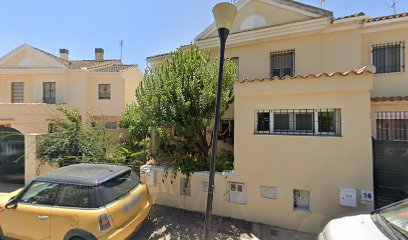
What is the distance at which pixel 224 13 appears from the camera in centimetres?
322

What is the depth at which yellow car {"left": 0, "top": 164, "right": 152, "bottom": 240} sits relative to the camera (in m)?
3.82

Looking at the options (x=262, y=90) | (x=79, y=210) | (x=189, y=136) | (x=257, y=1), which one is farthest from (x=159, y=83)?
(x=257, y=1)

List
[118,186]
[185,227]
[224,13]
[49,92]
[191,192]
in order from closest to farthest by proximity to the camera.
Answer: [224,13]
[118,186]
[185,227]
[191,192]
[49,92]

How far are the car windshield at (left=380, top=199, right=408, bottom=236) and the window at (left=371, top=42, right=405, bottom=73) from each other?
6.56m

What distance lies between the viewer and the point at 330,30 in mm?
7855

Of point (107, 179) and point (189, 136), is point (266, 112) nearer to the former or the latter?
point (189, 136)

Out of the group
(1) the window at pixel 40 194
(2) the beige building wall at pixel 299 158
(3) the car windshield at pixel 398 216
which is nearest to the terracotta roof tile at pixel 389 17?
(2) the beige building wall at pixel 299 158

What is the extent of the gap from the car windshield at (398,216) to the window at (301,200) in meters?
2.08

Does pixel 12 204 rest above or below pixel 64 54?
below

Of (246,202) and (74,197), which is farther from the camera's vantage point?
(246,202)

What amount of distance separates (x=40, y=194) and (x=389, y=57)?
10786 mm

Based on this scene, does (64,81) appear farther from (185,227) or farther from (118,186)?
(185,227)

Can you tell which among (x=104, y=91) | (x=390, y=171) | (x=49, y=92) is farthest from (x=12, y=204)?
(x=49, y=92)

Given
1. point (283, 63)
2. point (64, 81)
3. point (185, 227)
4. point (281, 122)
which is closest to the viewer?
point (185, 227)
